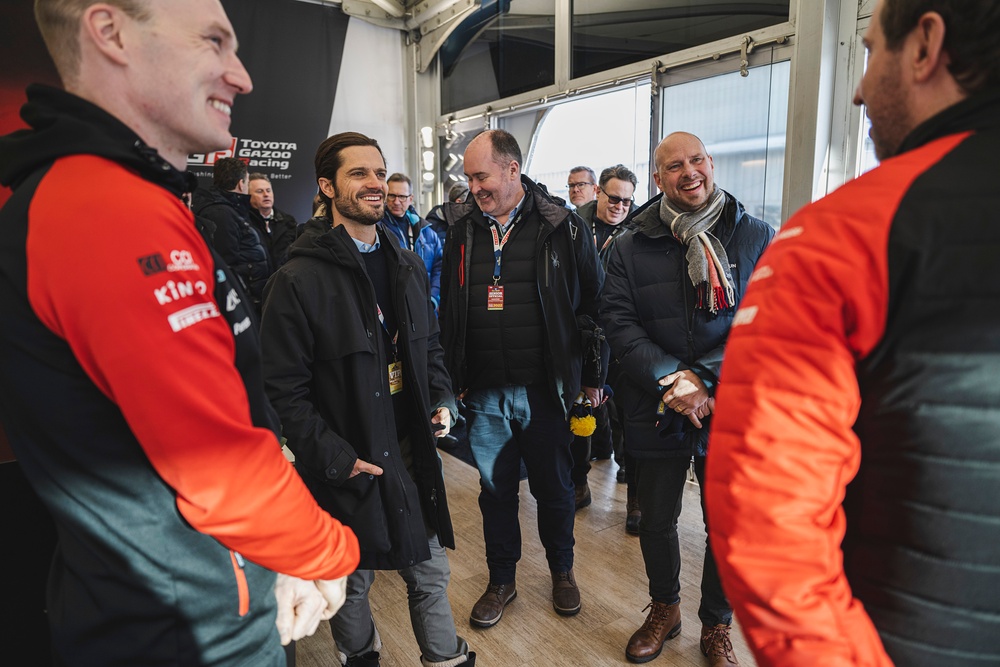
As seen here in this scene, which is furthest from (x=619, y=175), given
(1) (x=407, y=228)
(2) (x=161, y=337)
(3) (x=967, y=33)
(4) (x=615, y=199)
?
(2) (x=161, y=337)

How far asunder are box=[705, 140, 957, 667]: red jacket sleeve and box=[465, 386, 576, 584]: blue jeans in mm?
1769

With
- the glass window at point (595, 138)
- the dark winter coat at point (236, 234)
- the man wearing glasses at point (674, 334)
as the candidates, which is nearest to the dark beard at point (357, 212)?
the man wearing glasses at point (674, 334)

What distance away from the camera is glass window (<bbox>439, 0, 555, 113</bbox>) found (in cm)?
606

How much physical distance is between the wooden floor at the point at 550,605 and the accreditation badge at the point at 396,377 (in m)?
1.03

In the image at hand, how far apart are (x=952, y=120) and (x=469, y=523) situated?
2927 millimetres

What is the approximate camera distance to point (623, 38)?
5.12 m

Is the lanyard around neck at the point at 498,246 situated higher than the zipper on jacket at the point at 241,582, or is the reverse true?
the lanyard around neck at the point at 498,246

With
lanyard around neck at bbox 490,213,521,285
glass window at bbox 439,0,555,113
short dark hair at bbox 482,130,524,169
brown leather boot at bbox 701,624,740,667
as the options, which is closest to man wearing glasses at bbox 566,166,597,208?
glass window at bbox 439,0,555,113

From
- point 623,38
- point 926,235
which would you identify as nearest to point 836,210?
point 926,235

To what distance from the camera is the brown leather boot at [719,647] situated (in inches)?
83.4

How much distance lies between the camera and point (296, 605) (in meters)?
1.06

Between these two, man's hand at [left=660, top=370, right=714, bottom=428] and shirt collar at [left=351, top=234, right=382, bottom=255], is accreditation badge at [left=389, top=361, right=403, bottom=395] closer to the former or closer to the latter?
shirt collar at [left=351, top=234, right=382, bottom=255]

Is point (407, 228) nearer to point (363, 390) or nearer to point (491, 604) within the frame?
point (491, 604)

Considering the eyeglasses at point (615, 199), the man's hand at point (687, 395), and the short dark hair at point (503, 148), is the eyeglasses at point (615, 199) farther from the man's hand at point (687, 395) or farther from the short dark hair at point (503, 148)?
the man's hand at point (687, 395)
